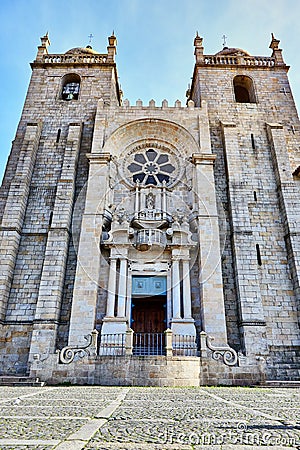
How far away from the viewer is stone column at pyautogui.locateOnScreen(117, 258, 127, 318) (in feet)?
37.4

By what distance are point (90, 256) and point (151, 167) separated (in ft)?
17.7

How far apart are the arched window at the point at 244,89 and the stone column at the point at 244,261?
16.4 feet

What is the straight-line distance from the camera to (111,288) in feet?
38.4

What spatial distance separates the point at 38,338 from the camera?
1078 cm

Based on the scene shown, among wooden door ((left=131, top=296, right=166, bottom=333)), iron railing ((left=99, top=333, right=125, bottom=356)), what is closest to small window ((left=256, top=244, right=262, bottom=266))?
wooden door ((left=131, top=296, right=166, bottom=333))

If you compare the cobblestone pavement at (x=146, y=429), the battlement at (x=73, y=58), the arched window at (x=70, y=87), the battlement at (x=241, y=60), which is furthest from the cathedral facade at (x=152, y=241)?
the cobblestone pavement at (x=146, y=429)

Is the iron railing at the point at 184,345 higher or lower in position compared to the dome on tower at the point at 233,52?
lower

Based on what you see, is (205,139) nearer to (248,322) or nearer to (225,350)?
(248,322)

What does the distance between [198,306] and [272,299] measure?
2.76 meters

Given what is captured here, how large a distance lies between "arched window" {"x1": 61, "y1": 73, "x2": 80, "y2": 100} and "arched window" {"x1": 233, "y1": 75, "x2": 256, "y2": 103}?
896 cm

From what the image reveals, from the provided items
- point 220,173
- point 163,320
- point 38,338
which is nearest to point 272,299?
point 163,320

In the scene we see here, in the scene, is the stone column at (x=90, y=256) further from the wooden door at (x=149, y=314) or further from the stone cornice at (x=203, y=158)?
the stone cornice at (x=203, y=158)

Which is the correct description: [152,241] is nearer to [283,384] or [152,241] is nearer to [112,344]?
[112,344]

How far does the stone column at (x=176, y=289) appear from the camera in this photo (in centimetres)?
1130
